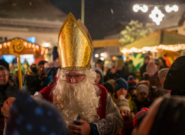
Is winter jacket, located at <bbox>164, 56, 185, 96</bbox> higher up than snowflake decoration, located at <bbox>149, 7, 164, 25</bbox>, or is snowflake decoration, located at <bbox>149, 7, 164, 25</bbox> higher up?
snowflake decoration, located at <bbox>149, 7, 164, 25</bbox>

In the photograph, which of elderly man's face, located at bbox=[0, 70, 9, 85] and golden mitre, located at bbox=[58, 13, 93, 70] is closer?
golden mitre, located at bbox=[58, 13, 93, 70]

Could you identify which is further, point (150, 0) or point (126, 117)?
point (150, 0)

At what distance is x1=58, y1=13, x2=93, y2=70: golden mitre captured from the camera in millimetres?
2119

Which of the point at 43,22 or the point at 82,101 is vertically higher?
the point at 43,22

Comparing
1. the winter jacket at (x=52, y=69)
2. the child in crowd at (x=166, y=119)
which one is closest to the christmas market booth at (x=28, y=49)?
the winter jacket at (x=52, y=69)

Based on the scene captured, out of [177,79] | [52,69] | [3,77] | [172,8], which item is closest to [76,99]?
[177,79]

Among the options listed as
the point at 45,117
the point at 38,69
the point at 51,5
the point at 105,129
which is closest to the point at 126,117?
the point at 105,129

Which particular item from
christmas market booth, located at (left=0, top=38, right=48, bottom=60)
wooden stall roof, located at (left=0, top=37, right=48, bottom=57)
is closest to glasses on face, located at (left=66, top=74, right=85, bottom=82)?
christmas market booth, located at (left=0, top=38, right=48, bottom=60)

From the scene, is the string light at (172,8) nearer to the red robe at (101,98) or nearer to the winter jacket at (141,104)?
the winter jacket at (141,104)

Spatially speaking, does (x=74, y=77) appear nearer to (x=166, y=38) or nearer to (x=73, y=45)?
(x=73, y=45)

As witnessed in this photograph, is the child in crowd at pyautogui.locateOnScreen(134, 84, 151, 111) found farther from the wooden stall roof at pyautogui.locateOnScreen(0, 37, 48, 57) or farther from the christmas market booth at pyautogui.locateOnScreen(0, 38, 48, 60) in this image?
the wooden stall roof at pyautogui.locateOnScreen(0, 37, 48, 57)

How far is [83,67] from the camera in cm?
219

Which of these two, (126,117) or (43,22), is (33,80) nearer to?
(126,117)

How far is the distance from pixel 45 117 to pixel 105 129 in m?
1.41
